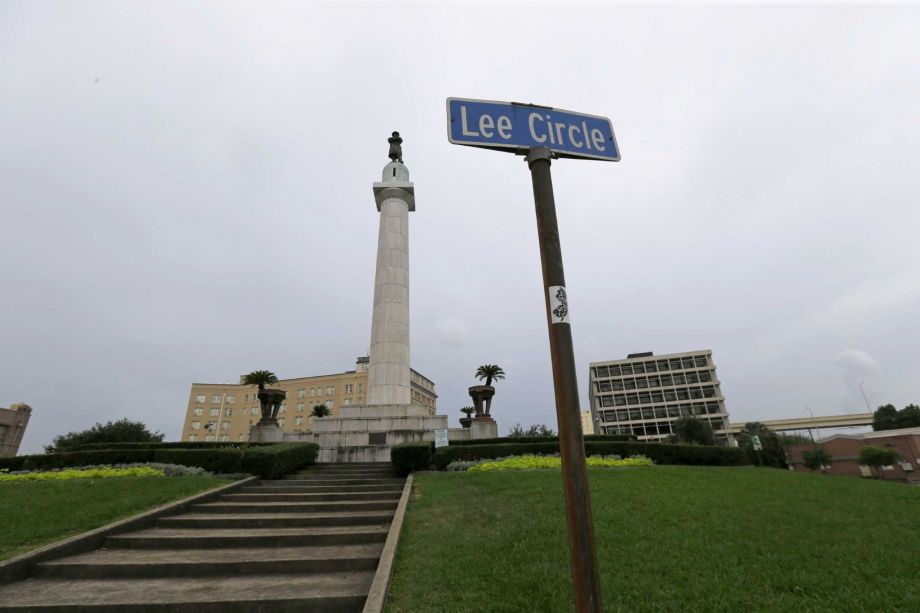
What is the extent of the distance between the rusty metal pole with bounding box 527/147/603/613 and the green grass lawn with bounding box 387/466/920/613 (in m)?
2.44

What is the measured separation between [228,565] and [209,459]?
1018 centimetres

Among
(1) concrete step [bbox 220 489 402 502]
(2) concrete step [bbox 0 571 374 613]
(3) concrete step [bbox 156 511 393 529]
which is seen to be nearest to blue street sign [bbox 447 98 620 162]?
(2) concrete step [bbox 0 571 374 613]

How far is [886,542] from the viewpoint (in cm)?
621

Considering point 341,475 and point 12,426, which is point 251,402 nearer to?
point 12,426

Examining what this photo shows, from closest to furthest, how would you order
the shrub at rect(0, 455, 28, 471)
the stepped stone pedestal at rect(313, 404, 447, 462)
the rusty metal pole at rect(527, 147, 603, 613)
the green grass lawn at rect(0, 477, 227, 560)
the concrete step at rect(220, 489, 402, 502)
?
the rusty metal pole at rect(527, 147, 603, 613) < the green grass lawn at rect(0, 477, 227, 560) < the concrete step at rect(220, 489, 402, 502) < the shrub at rect(0, 455, 28, 471) < the stepped stone pedestal at rect(313, 404, 447, 462)

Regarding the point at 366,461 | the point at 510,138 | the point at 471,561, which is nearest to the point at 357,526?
the point at 471,561

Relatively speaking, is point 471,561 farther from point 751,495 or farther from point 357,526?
point 751,495

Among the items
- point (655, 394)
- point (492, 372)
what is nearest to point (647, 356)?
point (655, 394)

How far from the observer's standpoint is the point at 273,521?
Answer: 8344 millimetres

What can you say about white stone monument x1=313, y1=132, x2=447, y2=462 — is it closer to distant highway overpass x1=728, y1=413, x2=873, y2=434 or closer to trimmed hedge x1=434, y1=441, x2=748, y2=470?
trimmed hedge x1=434, y1=441, x2=748, y2=470

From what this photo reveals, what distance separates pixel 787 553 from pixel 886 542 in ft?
6.45

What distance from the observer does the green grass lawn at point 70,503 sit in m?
7.12

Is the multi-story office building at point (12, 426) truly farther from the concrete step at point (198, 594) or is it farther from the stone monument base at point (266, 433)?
the concrete step at point (198, 594)

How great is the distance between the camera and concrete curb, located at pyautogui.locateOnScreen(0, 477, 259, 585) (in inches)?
227
